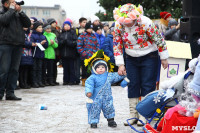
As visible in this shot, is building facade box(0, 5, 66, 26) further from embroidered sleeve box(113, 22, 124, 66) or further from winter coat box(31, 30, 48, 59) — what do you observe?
embroidered sleeve box(113, 22, 124, 66)

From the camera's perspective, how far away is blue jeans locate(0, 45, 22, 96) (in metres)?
7.57

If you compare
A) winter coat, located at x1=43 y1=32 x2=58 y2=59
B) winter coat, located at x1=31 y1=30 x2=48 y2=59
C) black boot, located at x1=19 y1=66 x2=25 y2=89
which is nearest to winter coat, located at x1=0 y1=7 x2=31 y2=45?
black boot, located at x1=19 y1=66 x2=25 y2=89

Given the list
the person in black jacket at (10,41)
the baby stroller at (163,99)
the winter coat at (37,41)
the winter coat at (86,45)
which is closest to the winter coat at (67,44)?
the winter coat at (86,45)

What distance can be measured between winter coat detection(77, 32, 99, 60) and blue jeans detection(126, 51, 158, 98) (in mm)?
5160

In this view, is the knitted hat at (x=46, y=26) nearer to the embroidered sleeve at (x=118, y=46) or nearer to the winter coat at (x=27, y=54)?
the winter coat at (x=27, y=54)

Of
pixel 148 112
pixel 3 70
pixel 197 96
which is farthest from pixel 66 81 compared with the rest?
pixel 197 96

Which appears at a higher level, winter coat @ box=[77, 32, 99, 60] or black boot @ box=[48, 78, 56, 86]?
winter coat @ box=[77, 32, 99, 60]

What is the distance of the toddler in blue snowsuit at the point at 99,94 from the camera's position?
5.39 m

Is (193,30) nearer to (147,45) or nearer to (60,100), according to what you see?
(147,45)

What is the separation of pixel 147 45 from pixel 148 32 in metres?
0.20

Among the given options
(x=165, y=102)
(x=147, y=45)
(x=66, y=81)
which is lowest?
(x=66, y=81)

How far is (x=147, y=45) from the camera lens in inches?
217

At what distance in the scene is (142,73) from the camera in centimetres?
565

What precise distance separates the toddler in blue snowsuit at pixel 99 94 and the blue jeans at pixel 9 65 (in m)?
2.71
